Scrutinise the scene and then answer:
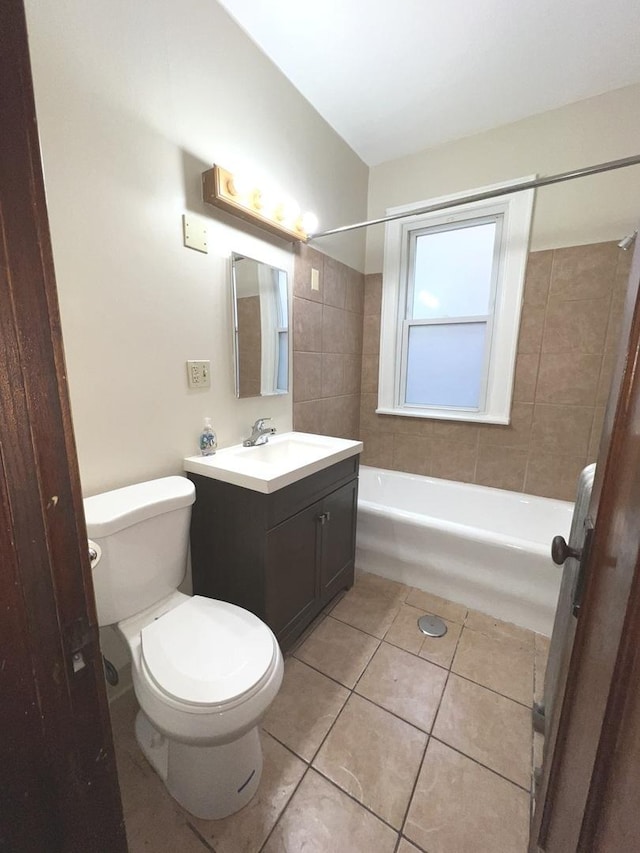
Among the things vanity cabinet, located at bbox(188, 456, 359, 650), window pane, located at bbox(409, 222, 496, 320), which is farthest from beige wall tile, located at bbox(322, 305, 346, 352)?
vanity cabinet, located at bbox(188, 456, 359, 650)

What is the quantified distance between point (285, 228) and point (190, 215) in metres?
0.48

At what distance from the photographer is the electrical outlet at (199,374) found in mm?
1403

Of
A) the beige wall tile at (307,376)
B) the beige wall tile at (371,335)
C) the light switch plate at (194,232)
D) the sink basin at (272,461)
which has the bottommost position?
the sink basin at (272,461)

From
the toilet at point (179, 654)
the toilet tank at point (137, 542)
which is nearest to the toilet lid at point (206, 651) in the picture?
the toilet at point (179, 654)

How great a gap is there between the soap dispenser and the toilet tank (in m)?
0.23

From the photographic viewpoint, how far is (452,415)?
7.75 ft

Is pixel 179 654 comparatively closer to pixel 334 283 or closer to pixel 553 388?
pixel 334 283

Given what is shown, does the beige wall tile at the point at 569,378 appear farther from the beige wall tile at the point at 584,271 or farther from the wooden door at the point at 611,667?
the wooden door at the point at 611,667

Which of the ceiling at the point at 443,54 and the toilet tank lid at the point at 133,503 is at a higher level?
the ceiling at the point at 443,54

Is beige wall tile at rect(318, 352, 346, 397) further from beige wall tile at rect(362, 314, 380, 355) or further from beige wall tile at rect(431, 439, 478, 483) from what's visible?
beige wall tile at rect(431, 439, 478, 483)

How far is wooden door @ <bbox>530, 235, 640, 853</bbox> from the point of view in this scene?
411mm

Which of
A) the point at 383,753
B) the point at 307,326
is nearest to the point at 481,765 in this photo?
the point at 383,753

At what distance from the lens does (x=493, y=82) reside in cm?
167

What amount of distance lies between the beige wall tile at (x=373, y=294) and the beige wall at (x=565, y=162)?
609mm
